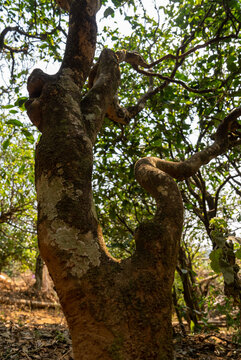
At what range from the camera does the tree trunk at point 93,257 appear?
41.5 inches

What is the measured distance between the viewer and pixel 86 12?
2332 mm

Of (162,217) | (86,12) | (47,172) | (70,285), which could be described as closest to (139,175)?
(162,217)

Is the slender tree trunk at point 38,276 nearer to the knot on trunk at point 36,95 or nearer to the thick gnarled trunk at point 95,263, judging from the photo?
the knot on trunk at point 36,95

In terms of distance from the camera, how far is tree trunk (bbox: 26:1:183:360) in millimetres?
1054

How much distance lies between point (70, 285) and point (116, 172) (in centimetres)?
331

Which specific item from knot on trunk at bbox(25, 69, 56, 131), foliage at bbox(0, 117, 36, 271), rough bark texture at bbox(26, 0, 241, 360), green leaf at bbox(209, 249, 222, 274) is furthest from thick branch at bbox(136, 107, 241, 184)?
foliage at bbox(0, 117, 36, 271)

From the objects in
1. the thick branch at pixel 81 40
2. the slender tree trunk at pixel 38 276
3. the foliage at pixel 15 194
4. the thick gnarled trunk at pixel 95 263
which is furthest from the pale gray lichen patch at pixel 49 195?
the slender tree trunk at pixel 38 276

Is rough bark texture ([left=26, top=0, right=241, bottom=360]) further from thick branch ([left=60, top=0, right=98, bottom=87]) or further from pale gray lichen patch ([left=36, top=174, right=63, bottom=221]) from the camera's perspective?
thick branch ([left=60, top=0, right=98, bottom=87])

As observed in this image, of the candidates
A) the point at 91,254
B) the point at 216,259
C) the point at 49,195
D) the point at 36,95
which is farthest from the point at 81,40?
the point at 216,259

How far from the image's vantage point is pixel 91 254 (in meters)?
1.18

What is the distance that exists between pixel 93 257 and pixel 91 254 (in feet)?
0.05

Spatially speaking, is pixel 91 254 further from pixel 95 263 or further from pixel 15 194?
pixel 15 194

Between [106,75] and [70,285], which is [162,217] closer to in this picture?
[70,285]

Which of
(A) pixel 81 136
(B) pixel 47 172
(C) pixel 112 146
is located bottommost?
(B) pixel 47 172
